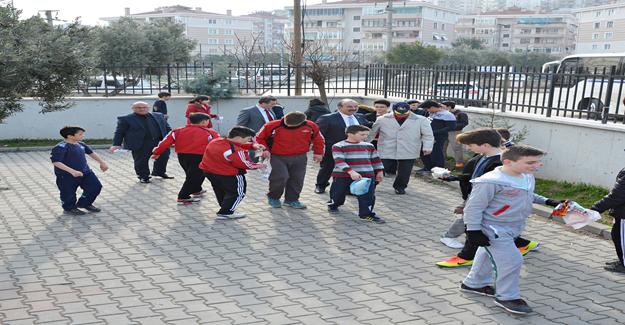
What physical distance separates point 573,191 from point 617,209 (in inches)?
135

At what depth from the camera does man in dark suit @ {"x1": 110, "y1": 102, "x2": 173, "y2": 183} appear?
31.1ft

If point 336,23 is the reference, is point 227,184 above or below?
below

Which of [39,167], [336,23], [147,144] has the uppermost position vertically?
[336,23]

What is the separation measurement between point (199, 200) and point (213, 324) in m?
4.22

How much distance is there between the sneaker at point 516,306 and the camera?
185 inches

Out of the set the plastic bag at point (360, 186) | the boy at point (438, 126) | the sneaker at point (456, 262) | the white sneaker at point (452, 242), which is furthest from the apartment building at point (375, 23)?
the sneaker at point (456, 262)

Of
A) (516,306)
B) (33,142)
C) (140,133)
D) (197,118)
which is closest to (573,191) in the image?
(516,306)

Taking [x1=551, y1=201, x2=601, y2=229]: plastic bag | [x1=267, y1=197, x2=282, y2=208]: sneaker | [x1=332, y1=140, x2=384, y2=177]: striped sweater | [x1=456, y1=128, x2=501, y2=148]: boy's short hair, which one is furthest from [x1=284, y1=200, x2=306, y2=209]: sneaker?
[x1=551, y1=201, x2=601, y2=229]: plastic bag

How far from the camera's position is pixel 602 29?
256 feet

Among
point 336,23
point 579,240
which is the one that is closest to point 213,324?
point 579,240

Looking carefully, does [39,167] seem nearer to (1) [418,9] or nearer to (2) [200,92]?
(2) [200,92]

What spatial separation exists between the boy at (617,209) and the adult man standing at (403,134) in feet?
11.3

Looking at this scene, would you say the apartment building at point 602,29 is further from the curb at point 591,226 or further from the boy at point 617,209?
the boy at point 617,209

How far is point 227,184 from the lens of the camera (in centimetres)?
739
